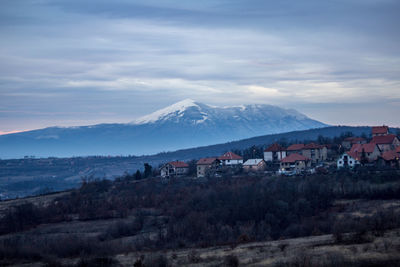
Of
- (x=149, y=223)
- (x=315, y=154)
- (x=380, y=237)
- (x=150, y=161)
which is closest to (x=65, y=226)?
(x=149, y=223)

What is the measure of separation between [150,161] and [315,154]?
11064cm

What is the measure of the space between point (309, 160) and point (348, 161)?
9.09 meters

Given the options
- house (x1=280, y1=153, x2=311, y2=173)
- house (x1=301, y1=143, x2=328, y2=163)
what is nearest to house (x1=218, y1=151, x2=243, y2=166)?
house (x1=301, y1=143, x2=328, y2=163)

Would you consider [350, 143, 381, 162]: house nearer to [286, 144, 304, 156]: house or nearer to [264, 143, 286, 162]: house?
[286, 144, 304, 156]: house

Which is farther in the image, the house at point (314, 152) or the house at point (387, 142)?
the house at point (314, 152)

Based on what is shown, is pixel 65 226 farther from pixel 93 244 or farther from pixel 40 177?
pixel 40 177

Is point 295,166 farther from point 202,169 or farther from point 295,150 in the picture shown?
point 202,169

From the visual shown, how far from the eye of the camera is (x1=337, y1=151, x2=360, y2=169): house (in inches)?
2943

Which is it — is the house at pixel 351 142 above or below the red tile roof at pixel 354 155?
above

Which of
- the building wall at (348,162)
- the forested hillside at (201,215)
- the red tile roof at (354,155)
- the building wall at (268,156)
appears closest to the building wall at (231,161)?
the building wall at (268,156)

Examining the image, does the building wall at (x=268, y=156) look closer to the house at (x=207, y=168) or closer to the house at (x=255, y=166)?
the house at (x=255, y=166)

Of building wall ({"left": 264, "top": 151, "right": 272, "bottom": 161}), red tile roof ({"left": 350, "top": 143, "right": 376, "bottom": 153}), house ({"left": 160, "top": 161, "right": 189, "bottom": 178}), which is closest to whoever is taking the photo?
red tile roof ({"left": 350, "top": 143, "right": 376, "bottom": 153})

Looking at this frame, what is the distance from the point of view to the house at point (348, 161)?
74.8 m

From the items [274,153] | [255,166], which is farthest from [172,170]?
[274,153]
